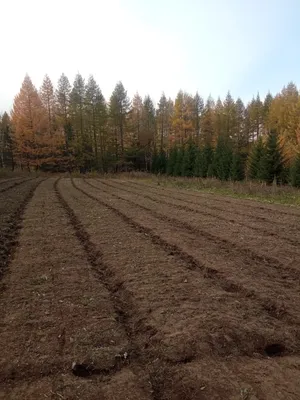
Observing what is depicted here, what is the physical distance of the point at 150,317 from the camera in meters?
3.74

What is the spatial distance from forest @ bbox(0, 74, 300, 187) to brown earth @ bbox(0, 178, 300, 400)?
88.1 feet

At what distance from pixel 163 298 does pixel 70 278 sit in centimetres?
161

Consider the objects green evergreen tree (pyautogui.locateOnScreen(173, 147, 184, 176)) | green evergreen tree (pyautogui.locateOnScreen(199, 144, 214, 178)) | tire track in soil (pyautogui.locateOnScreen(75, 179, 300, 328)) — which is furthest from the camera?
green evergreen tree (pyautogui.locateOnScreen(173, 147, 184, 176))

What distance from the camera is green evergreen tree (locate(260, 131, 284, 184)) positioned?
29828mm

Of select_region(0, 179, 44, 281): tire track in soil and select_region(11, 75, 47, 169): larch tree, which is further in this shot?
select_region(11, 75, 47, 169): larch tree

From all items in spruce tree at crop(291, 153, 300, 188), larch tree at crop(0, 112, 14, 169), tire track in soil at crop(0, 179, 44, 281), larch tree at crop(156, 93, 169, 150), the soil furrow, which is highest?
larch tree at crop(156, 93, 169, 150)

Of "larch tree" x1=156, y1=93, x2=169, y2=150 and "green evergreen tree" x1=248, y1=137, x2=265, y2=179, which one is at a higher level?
"larch tree" x1=156, y1=93, x2=169, y2=150

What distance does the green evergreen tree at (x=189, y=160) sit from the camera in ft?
141

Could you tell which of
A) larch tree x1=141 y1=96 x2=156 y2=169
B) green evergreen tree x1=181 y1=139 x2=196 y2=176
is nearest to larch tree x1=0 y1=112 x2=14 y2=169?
larch tree x1=141 y1=96 x2=156 y2=169

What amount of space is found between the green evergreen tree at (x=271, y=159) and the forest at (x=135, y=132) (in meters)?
0.78

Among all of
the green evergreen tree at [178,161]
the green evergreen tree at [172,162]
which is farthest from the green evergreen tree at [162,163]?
the green evergreen tree at [178,161]

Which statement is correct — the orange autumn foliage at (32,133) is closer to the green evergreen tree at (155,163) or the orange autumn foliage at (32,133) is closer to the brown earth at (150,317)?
the green evergreen tree at (155,163)

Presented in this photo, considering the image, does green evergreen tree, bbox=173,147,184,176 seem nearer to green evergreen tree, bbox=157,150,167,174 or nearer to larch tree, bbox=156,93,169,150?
green evergreen tree, bbox=157,150,167,174

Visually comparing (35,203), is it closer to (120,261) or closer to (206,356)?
(120,261)
